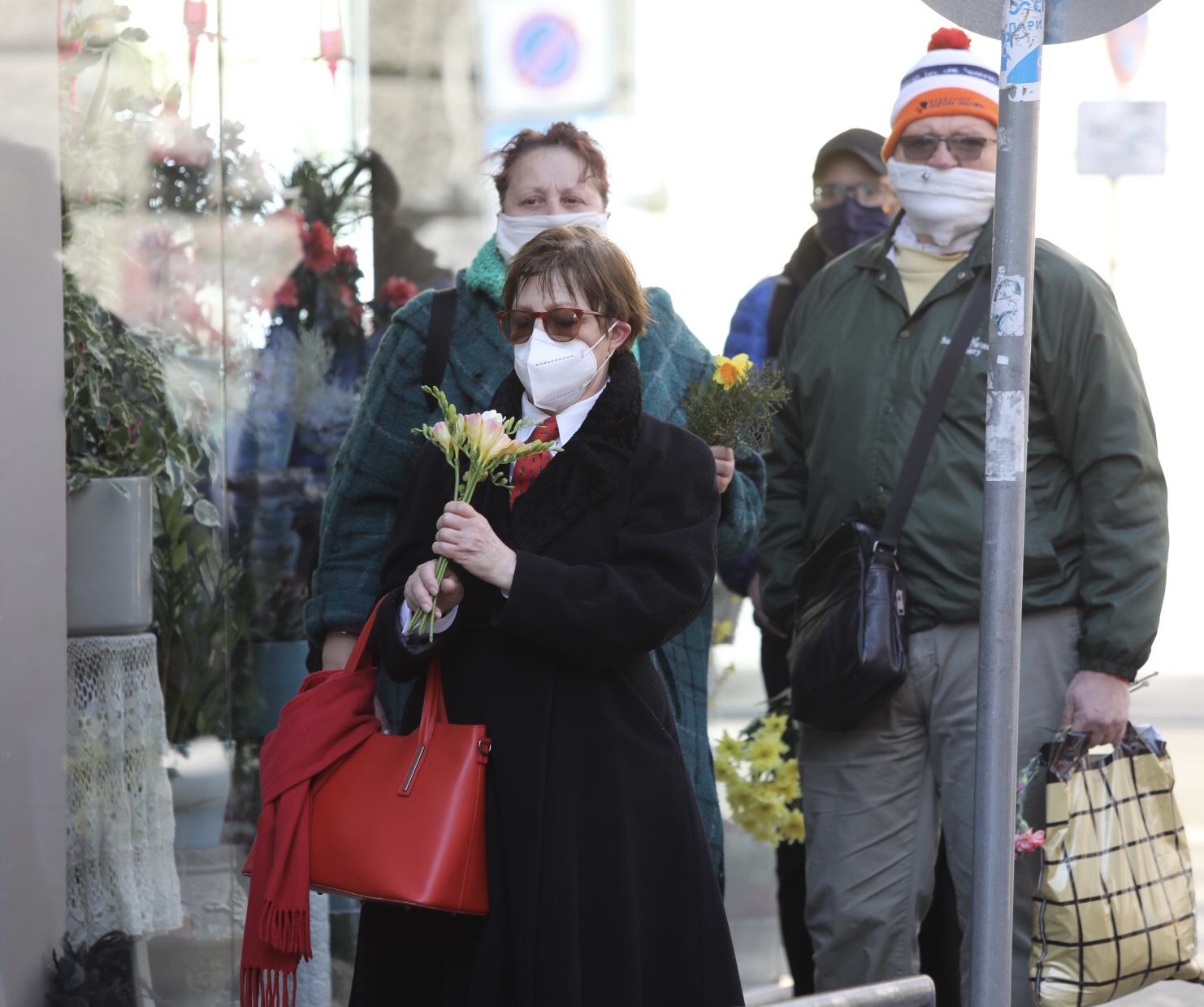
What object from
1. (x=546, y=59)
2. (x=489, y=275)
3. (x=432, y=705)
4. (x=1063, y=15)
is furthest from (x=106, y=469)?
(x=546, y=59)

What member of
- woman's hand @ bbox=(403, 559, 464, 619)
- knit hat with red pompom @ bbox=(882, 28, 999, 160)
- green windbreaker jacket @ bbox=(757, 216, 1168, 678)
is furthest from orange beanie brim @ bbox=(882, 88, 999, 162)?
woman's hand @ bbox=(403, 559, 464, 619)

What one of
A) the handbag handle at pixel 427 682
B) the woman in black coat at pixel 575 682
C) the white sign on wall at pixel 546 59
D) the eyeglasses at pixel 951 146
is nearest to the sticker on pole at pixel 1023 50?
the woman in black coat at pixel 575 682

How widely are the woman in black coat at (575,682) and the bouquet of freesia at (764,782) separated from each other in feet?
5.42

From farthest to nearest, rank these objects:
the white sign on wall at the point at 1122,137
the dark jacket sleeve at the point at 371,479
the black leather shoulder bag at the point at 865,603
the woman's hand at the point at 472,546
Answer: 1. the white sign on wall at the point at 1122,137
2. the black leather shoulder bag at the point at 865,603
3. the dark jacket sleeve at the point at 371,479
4. the woman's hand at the point at 472,546

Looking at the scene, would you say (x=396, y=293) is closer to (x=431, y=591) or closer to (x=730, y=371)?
(x=730, y=371)

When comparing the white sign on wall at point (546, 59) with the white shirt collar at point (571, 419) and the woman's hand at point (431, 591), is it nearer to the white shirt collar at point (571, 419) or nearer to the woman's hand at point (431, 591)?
the white shirt collar at point (571, 419)

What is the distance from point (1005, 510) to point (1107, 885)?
1145mm

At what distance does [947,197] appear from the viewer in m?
3.55

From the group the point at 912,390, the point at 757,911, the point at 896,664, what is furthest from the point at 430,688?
the point at 757,911

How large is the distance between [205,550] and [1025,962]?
2.23 metres

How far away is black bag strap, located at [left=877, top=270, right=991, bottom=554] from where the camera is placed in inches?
136

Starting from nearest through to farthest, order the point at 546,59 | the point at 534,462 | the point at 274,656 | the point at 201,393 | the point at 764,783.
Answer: the point at 534,462, the point at 201,393, the point at 764,783, the point at 274,656, the point at 546,59

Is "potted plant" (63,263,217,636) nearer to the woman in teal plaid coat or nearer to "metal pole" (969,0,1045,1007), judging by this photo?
the woman in teal plaid coat

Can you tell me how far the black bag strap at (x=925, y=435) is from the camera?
136 inches
